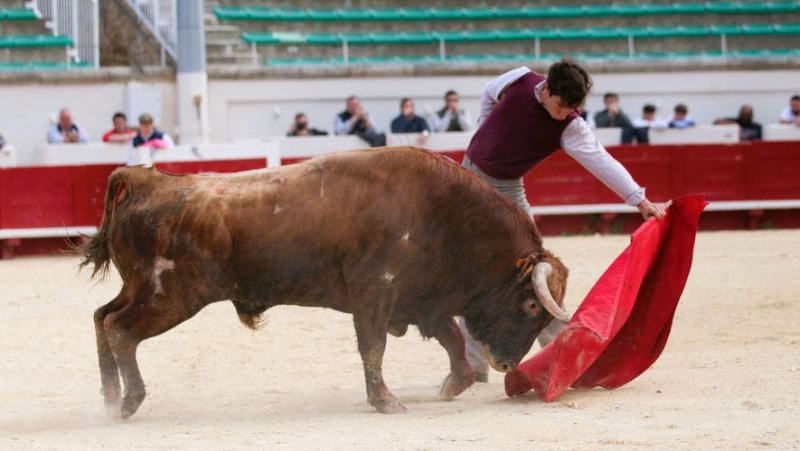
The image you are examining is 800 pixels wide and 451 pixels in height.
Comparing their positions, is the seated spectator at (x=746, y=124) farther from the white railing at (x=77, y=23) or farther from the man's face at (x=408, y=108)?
the white railing at (x=77, y=23)

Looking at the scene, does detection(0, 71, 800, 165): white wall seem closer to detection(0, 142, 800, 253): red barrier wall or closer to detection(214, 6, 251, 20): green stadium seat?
detection(214, 6, 251, 20): green stadium seat

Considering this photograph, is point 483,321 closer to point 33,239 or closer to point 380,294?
point 380,294

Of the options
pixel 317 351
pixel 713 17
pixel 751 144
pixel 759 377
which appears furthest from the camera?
pixel 713 17

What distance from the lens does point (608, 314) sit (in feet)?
17.8

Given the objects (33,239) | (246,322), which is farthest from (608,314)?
(33,239)

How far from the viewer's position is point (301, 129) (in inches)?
563

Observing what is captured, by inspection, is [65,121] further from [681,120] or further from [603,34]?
[603,34]

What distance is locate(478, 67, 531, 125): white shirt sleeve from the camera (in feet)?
18.4

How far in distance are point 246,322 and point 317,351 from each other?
177 cm

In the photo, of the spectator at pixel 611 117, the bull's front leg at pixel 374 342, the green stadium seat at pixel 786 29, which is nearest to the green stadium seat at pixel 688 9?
the green stadium seat at pixel 786 29

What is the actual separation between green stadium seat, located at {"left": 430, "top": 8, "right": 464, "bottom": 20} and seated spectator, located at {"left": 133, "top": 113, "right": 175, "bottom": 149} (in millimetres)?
5922

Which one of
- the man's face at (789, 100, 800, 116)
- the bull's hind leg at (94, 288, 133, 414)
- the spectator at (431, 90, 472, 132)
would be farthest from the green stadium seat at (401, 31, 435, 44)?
the bull's hind leg at (94, 288, 133, 414)

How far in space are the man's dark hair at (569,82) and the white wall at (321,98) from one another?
34.4ft

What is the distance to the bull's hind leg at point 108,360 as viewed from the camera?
17.2 ft
